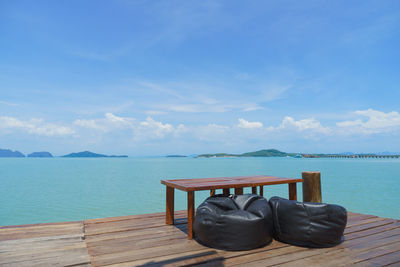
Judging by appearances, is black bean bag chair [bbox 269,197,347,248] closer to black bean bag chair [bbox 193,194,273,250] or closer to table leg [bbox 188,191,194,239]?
black bean bag chair [bbox 193,194,273,250]

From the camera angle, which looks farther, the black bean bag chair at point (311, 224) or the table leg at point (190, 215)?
the table leg at point (190, 215)

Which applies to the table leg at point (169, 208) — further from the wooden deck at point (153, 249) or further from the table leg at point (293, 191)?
the table leg at point (293, 191)

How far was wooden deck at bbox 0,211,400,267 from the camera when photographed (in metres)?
2.54

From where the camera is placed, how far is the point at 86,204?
15602 mm

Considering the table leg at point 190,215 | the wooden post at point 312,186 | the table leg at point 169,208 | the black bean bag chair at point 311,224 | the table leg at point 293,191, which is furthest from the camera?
the wooden post at point 312,186

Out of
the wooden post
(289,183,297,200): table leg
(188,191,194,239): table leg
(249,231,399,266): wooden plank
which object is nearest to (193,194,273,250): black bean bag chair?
(188,191,194,239): table leg

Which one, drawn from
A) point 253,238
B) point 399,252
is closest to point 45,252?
point 253,238

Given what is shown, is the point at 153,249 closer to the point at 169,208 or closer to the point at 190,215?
the point at 190,215

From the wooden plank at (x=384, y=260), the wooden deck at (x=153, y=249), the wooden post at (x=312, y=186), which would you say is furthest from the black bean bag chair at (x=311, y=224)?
the wooden post at (x=312, y=186)

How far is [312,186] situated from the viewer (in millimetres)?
4672

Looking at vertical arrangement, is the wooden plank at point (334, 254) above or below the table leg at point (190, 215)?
below

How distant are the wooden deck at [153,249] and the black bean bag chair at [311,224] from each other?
0.10m

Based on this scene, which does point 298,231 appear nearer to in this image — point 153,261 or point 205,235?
point 205,235

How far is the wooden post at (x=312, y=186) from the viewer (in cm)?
464
